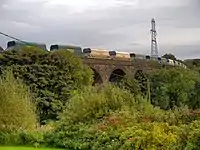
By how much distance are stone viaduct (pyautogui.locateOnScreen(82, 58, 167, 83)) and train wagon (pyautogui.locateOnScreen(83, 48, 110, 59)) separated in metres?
0.55

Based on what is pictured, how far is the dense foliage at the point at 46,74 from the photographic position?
32.5m

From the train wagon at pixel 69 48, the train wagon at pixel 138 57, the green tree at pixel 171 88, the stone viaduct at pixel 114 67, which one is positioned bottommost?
the green tree at pixel 171 88

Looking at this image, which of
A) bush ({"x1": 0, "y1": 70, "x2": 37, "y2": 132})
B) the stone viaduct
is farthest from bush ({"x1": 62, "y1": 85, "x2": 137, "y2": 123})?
the stone viaduct

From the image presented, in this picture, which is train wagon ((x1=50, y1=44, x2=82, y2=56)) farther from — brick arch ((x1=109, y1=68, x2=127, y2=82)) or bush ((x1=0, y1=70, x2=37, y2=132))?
bush ((x1=0, y1=70, x2=37, y2=132))

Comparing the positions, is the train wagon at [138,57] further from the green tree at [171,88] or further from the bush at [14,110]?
the bush at [14,110]

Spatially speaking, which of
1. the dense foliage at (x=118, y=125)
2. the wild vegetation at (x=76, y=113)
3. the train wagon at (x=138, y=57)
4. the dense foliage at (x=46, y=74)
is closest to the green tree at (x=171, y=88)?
the wild vegetation at (x=76, y=113)

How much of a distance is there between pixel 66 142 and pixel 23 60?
17.3 meters

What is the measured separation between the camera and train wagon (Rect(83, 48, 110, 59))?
Result: 47.5 metres

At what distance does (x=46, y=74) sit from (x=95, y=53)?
15.6 m

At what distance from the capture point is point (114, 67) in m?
50.4

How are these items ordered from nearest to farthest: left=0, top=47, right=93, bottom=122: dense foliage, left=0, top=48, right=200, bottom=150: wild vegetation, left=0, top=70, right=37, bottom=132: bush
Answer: left=0, top=48, right=200, bottom=150: wild vegetation → left=0, top=70, right=37, bottom=132: bush → left=0, top=47, right=93, bottom=122: dense foliage

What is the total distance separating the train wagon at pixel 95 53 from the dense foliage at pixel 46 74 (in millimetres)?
9837

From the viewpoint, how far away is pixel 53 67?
115ft

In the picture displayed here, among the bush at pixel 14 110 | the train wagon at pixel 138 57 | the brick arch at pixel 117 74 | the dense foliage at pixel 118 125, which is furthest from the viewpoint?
the train wagon at pixel 138 57
